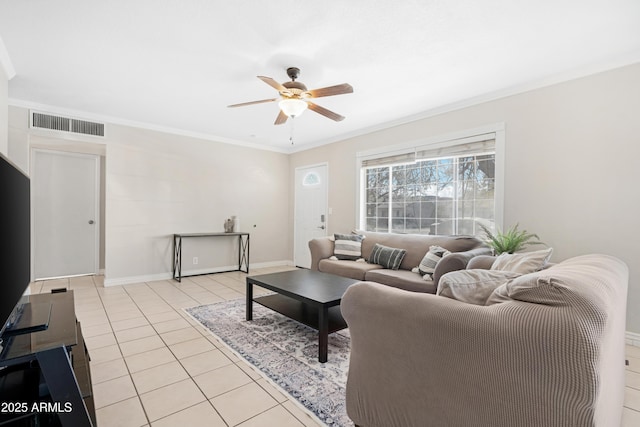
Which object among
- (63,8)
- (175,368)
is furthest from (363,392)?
(63,8)

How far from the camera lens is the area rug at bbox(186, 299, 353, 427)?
68.4 inches

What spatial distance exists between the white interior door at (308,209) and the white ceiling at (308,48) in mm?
2007

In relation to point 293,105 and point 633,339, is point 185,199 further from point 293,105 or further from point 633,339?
A: point 633,339

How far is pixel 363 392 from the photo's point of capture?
Answer: 4.25 feet

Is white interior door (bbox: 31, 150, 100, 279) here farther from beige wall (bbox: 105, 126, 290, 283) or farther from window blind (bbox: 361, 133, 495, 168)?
window blind (bbox: 361, 133, 495, 168)

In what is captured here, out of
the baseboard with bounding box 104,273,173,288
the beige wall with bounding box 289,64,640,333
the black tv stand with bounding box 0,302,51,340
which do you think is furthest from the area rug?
the beige wall with bounding box 289,64,640,333

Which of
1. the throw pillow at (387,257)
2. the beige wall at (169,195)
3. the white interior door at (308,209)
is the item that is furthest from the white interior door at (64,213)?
the throw pillow at (387,257)

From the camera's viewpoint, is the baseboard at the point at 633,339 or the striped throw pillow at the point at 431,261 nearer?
the baseboard at the point at 633,339

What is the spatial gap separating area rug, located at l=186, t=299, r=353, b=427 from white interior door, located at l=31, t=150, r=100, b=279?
9.95 ft

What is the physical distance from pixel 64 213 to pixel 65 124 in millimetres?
1584

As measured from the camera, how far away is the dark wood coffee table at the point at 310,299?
219cm

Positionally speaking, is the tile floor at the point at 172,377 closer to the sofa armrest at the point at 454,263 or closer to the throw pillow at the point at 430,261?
the sofa armrest at the point at 454,263

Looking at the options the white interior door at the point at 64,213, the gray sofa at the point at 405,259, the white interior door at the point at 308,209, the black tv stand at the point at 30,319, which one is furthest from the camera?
the white interior door at the point at 308,209

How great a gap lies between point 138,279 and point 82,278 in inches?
42.3
